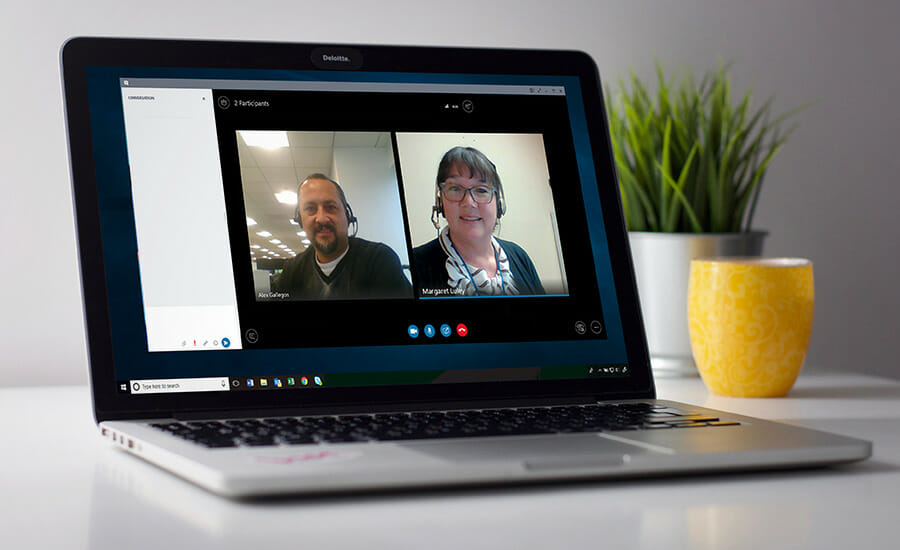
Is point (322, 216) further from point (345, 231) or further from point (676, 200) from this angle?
point (676, 200)

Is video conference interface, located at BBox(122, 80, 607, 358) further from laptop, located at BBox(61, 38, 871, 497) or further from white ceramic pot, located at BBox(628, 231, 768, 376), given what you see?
white ceramic pot, located at BBox(628, 231, 768, 376)

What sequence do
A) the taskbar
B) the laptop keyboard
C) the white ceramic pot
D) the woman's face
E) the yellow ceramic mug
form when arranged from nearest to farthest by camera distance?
1. the laptop keyboard
2. the taskbar
3. the woman's face
4. the yellow ceramic mug
5. the white ceramic pot

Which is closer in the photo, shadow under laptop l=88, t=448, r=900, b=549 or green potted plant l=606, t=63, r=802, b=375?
shadow under laptop l=88, t=448, r=900, b=549

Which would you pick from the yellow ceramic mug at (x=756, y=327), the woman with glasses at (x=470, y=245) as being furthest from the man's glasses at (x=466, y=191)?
the yellow ceramic mug at (x=756, y=327)

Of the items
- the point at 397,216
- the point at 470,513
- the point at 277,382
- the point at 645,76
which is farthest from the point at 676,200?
the point at 470,513

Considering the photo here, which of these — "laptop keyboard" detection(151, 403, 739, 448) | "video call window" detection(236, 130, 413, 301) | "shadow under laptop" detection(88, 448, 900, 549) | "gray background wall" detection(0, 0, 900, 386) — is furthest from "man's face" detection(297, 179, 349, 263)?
"gray background wall" detection(0, 0, 900, 386)

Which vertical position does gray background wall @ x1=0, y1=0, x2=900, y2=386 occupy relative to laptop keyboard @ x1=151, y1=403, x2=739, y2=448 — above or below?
above

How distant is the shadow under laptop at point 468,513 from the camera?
46 cm

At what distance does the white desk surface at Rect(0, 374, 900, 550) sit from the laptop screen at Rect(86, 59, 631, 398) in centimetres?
15

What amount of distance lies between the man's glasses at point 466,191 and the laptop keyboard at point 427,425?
0.20m

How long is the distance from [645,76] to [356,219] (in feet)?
1.84

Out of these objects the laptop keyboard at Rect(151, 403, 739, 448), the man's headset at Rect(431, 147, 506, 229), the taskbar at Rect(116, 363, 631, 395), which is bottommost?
the laptop keyboard at Rect(151, 403, 739, 448)

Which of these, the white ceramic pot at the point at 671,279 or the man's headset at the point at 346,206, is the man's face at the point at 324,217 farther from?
the white ceramic pot at the point at 671,279

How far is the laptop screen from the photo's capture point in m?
0.75
